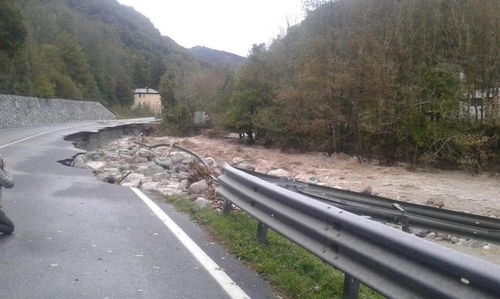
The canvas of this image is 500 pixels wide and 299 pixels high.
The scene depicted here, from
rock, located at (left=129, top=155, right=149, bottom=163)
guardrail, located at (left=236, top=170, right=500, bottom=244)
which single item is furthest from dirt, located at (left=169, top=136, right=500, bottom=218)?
guardrail, located at (left=236, top=170, right=500, bottom=244)

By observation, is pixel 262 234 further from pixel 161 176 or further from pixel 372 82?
pixel 372 82

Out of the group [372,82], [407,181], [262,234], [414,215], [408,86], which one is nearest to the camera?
[262,234]

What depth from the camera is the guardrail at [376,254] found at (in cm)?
323

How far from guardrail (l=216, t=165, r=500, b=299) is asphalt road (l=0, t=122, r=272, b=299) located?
69cm

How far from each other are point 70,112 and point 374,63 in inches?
1595

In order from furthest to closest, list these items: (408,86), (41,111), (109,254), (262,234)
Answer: (41,111) → (408,86) → (262,234) → (109,254)

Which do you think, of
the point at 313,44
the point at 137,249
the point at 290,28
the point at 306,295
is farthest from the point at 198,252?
the point at 290,28

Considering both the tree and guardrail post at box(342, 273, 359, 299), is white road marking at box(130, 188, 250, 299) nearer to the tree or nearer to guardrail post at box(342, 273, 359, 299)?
guardrail post at box(342, 273, 359, 299)

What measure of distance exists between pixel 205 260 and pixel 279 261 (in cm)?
82

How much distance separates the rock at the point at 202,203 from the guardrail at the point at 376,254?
3396 mm

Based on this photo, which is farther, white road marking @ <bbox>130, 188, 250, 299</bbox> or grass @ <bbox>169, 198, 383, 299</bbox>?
grass @ <bbox>169, 198, 383, 299</bbox>

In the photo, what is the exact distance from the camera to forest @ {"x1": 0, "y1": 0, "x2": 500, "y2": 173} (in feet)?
96.1

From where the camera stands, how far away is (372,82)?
31.4 meters

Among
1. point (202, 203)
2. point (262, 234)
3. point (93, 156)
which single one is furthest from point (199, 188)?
point (93, 156)
